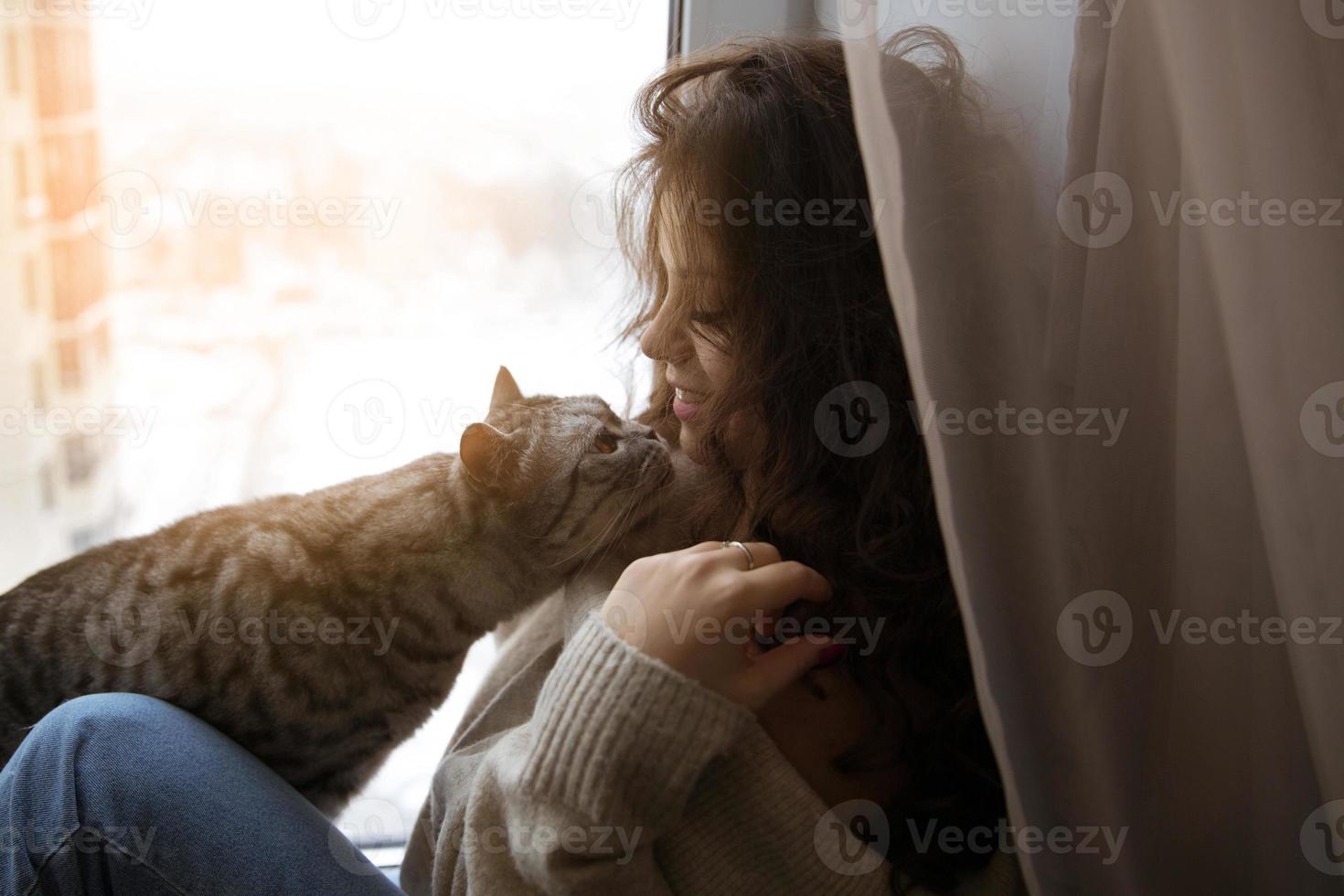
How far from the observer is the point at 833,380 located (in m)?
0.90

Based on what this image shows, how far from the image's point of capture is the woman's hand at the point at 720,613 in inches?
29.6

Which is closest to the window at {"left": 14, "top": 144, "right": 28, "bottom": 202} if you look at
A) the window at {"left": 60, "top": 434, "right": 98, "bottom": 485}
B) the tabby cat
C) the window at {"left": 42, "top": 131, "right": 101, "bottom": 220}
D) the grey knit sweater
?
the window at {"left": 42, "top": 131, "right": 101, "bottom": 220}

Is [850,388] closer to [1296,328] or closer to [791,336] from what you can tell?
[791,336]

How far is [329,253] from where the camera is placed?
1.23 m

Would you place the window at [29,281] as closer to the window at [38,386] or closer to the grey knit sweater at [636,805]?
the window at [38,386]

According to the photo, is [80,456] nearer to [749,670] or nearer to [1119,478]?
[749,670]

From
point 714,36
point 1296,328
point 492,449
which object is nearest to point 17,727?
point 492,449

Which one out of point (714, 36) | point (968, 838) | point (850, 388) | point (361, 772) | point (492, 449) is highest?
point (714, 36)

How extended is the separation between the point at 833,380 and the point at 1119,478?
269mm

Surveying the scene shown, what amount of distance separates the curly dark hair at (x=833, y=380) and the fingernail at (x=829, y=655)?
0.03 m

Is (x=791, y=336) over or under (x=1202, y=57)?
under

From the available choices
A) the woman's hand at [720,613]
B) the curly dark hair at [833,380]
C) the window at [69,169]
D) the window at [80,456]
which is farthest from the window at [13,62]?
the woman's hand at [720,613]

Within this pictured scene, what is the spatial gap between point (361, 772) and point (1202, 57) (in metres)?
1.14

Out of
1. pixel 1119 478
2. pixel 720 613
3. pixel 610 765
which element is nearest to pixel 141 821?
pixel 610 765
